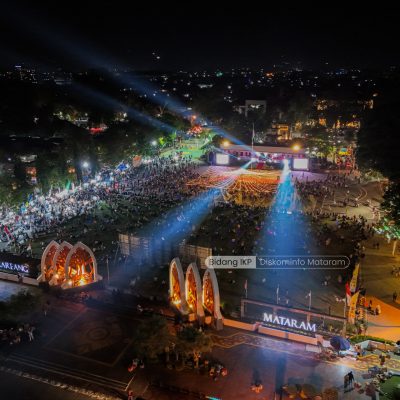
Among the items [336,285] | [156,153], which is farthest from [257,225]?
[156,153]

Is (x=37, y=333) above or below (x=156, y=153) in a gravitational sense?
below

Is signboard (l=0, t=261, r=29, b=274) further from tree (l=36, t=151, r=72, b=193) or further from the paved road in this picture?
tree (l=36, t=151, r=72, b=193)

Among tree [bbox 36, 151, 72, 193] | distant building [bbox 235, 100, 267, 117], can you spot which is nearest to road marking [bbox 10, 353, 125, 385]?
tree [bbox 36, 151, 72, 193]

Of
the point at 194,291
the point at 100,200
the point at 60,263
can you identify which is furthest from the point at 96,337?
the point at 100,200

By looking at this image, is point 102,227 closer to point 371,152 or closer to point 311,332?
point 311,332

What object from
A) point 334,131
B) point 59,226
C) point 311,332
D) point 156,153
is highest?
point 334,131
